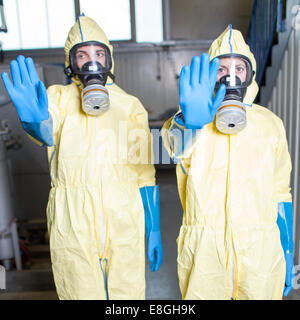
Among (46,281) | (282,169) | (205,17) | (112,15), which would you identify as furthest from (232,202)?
(205,17)

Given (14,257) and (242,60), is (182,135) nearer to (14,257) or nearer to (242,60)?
(242,60)

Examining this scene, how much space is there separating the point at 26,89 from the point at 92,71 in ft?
1.06

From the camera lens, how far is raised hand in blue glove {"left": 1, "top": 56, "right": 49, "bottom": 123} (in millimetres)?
1076

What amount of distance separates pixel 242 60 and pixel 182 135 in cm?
40

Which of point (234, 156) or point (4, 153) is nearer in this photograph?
point (234, 156)

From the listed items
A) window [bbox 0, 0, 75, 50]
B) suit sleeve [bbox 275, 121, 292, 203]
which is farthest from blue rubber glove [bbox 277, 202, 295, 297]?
window [bbox 0, 0, 75, 50]

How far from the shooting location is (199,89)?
0.97 meters

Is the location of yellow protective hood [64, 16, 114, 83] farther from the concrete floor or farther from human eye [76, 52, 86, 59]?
the concrete floor

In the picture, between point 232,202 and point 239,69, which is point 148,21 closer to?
point 239,69

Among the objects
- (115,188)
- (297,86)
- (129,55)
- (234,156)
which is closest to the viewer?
(234,156)

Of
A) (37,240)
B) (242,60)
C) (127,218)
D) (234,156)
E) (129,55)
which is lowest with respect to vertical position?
(37,240)

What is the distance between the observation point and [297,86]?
2.09m
